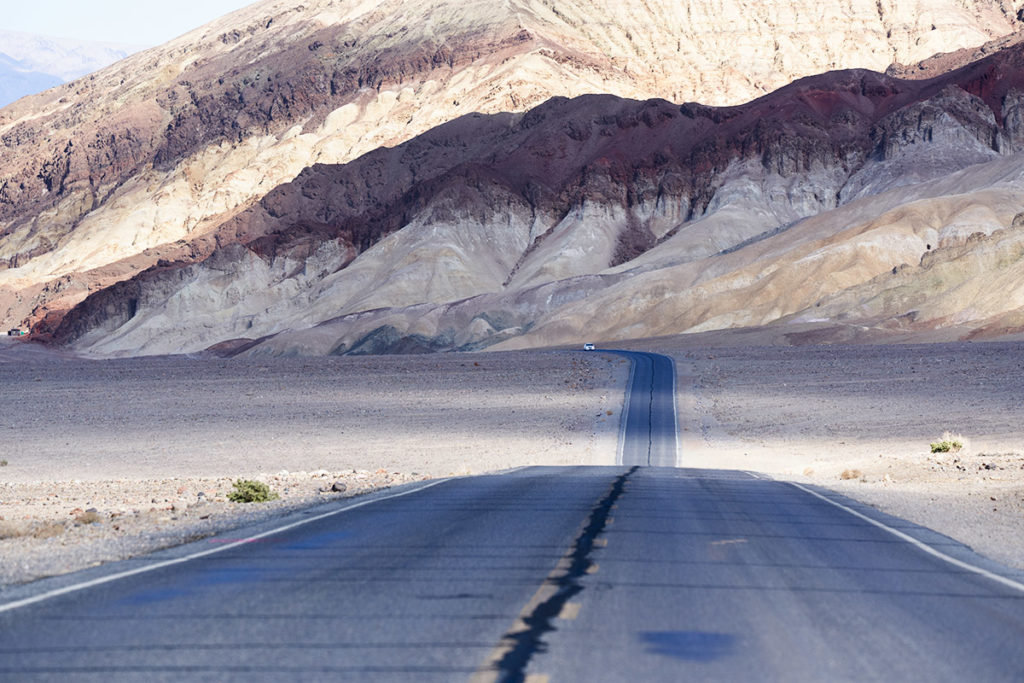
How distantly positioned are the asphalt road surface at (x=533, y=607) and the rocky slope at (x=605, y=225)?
265 feet

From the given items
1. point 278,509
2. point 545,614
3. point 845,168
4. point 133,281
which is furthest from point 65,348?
point 545,614

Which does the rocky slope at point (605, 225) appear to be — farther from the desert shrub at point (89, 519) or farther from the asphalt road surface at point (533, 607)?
the asphalt road surface at point (533, 607)

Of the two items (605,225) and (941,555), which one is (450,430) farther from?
(605,225)

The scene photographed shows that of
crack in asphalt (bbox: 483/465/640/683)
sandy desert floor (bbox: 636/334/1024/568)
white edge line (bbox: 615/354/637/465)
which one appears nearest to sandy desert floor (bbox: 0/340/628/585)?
white edge line (bbox: 615/354/637/465)

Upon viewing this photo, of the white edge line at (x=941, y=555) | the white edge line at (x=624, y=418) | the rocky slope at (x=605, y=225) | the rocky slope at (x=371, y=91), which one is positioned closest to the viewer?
the white edge line at (x=941, y=555)

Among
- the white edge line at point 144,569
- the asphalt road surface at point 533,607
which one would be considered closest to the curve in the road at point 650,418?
the white edge line at point 144,569

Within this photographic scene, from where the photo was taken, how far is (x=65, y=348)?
5094 inches

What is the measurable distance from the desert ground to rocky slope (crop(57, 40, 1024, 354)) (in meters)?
22.5

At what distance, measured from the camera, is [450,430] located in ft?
136

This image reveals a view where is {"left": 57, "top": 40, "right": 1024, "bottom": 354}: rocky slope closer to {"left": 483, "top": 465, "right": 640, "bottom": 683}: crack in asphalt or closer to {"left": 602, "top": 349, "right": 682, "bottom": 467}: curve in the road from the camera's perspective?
{"left": 602, "top": 349, "right": 682, "bottom": 467}: curve in the road

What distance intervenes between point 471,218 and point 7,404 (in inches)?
3183

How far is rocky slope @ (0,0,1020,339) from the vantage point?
520ft

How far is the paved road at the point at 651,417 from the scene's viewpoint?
113ft

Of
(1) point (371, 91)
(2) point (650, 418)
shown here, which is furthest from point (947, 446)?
(1) point (371, 91)
